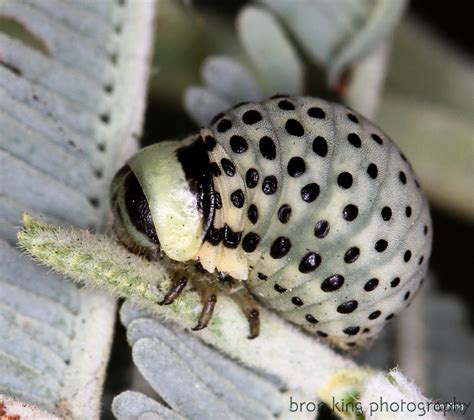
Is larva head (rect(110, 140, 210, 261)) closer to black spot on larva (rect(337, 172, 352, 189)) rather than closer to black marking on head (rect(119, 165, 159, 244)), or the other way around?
black marking on head (rect(119, 165, 159, 244))

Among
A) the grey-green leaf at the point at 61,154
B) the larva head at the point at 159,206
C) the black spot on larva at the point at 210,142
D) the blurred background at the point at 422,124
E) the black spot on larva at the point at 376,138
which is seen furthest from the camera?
the blurred background at the point at 422,124

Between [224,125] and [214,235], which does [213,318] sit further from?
[224,125]

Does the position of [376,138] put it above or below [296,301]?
above

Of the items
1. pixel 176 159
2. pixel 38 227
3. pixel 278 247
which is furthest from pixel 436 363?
pixel 38 227

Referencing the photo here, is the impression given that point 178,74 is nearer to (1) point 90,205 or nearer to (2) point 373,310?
(1) point 90,205

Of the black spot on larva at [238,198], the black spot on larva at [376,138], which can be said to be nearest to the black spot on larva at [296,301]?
the black spot on larva at [238,198]

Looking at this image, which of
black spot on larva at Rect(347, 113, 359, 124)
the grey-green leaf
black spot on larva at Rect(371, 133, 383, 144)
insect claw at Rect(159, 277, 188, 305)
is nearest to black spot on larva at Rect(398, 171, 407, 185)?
black spot on larva at Rect(371, 133, 383, 144)

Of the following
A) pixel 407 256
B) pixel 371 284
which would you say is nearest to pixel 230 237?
pixel 371 284

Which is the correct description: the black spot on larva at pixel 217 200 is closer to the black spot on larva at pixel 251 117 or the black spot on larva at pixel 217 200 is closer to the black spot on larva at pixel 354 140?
the black spot on larva at pixel 251 117
